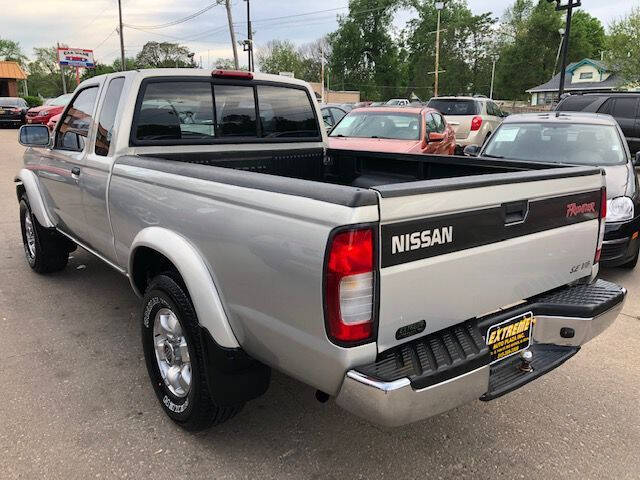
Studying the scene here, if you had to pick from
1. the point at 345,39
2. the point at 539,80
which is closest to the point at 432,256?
the point at 539,80

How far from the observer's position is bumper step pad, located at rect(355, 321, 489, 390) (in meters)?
1.97

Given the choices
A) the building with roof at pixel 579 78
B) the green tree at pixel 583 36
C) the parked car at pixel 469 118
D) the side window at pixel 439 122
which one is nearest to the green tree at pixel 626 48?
the parked car at pixel 469 118

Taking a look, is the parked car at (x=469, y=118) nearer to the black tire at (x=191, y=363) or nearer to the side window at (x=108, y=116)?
the side window at (x=108, y=116)

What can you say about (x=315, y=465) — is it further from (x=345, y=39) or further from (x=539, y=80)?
(x=345, y=39)

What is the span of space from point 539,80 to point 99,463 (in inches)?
3132

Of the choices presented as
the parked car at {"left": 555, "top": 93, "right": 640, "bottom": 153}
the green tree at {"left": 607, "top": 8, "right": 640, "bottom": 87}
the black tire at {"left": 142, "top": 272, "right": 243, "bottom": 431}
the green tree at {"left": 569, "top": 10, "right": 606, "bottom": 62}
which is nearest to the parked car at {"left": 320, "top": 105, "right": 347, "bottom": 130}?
the parked car at {"left": 555, "top": 93, "right": 640, "bottom": 153}

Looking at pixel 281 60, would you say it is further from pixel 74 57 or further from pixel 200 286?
pixel 200 286

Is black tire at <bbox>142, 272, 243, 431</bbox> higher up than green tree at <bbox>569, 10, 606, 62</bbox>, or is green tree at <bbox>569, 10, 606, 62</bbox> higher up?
green tree at <bbox>569, 10, 606, 62</bbox>

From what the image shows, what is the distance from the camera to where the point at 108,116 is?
146 inches

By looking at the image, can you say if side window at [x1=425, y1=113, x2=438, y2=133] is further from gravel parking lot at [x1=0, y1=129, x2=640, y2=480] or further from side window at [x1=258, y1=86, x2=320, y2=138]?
gravel parking lot at [x1=0, y1=129, x2=640, y2=480]

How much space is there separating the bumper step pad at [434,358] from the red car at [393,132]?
7.15 m

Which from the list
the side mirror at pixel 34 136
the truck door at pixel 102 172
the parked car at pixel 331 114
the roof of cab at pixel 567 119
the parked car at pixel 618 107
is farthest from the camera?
the parked car at pixel 331 114

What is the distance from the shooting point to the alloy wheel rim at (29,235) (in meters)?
5.41

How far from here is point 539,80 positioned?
7212cm
